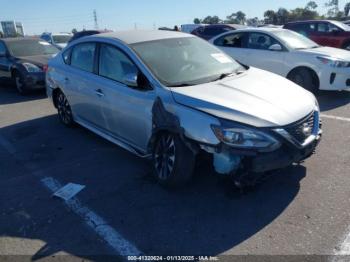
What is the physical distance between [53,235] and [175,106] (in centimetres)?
172

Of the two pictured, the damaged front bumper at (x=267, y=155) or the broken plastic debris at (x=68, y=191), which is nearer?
the damaged front bumper at (x=267, y=155)

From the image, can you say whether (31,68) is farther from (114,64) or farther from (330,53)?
(330,53)

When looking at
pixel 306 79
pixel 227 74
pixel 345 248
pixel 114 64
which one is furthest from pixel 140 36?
pixel 306 79

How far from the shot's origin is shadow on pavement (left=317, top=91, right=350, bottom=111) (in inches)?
272

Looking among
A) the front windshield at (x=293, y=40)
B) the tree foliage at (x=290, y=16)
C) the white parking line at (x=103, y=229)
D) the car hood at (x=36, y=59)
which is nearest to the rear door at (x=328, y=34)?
the front windshield at (x=293, y=40)

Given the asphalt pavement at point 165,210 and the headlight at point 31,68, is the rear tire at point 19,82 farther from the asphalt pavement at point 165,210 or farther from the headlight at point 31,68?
the asphalt pavement at point 165,210

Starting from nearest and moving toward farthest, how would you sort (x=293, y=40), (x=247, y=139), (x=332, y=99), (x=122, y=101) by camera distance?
(x=247, y=139)
(x=122, y=101)
(x=332, y=99)
(x=293, y=40)

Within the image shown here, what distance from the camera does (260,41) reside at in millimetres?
8445

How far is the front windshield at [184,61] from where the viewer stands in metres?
4.07

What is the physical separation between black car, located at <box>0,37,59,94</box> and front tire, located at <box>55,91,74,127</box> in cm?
334

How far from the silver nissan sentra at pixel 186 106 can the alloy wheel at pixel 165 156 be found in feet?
0.04

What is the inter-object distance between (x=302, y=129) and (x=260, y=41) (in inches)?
216

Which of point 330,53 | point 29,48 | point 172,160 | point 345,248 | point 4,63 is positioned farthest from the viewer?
point 29,48

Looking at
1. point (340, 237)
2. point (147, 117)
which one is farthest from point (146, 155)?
point (340, 237)
